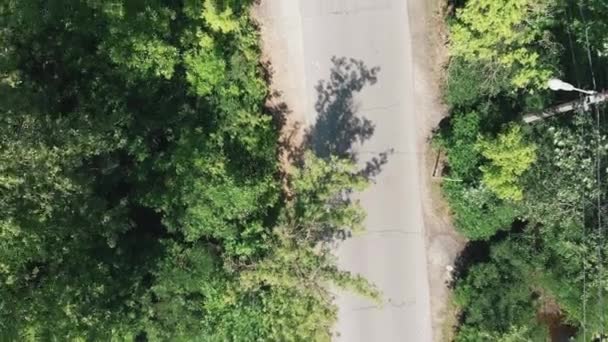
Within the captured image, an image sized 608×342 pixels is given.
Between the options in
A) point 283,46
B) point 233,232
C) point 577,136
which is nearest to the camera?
point 577,136

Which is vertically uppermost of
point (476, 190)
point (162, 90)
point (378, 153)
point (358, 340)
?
point (162, 90)

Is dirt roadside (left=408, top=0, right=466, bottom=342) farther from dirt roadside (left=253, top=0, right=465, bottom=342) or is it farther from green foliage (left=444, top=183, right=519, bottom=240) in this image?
green foliage (left=444, top=183, right=519, bottom=240)

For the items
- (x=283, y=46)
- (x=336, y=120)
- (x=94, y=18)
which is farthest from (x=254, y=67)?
(x=94, y=18)

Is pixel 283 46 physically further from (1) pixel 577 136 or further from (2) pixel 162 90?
(1) pixel 577 136

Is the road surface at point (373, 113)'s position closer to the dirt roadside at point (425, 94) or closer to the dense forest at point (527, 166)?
the dirt roadside at point (425, 94)

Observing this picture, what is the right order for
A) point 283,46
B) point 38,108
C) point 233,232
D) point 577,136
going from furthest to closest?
point 283,46, point 233,232, point 577,136, point 38,108

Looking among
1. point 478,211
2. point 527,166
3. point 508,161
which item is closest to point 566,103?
point 527,166
